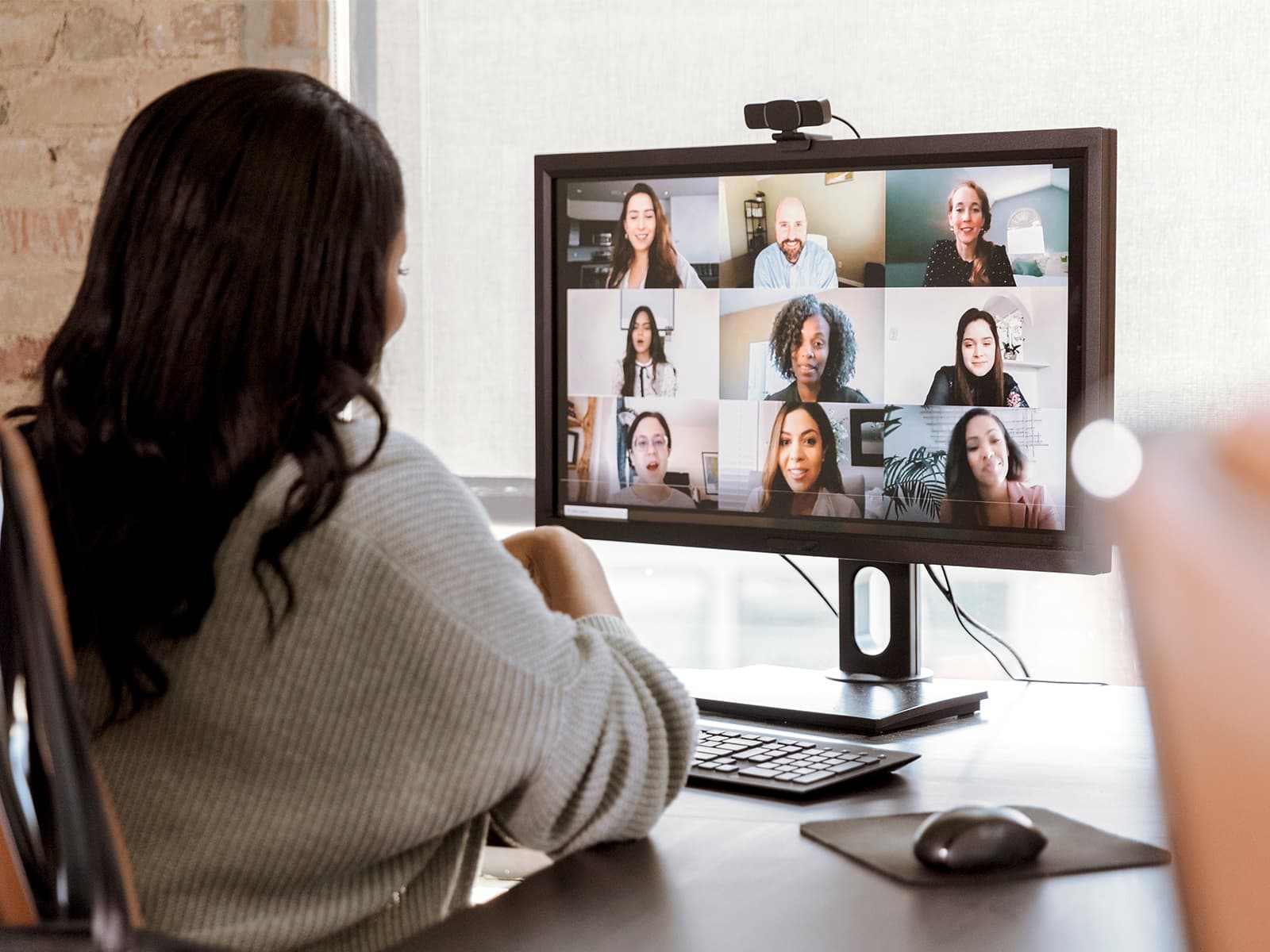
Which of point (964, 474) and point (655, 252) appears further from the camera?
point (655, 252)

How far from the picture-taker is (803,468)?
54.4 inches

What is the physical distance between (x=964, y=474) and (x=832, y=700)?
0.82 ft

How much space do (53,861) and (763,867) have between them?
0.46 metres

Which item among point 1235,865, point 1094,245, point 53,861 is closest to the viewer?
point 1235,865

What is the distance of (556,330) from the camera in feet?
4.94

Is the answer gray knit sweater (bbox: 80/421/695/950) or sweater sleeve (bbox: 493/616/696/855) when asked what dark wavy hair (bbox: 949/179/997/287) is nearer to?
sweater sleeve (bbox: 493/616/696/855)

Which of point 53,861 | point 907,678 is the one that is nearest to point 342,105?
point 53,861

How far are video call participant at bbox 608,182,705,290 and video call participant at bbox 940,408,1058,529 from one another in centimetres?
31

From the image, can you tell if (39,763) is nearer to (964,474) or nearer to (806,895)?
(806,895)

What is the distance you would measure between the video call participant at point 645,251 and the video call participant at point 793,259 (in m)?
0.07

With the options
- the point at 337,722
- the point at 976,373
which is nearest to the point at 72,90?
the point at 976,373

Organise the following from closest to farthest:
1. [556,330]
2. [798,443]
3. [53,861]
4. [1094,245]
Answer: [53,861], [1094,245], [798,443], [556,330]

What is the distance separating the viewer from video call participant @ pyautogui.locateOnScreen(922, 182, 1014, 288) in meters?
1.28

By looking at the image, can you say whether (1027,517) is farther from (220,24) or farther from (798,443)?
(220,24)
